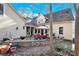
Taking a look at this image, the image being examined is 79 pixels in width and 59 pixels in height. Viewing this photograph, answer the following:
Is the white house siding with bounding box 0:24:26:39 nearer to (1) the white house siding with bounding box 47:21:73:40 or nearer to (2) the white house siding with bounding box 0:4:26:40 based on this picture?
(2) the white house siding with bounding box 0:4:26:40

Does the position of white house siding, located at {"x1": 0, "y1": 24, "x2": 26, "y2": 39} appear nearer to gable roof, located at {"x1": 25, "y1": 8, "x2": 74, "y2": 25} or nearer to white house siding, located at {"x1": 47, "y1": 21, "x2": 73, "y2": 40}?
gable roof, located at {"x1": 25, "y1": 8, "x2": 74, "y2": 25}

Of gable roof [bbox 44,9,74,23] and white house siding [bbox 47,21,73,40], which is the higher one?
gable roof [bbox 44,9,74,23]

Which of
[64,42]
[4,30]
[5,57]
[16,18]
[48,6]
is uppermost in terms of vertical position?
[48,6]

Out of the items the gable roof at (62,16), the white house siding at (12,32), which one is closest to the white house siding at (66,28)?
the gable roof at (62,16)

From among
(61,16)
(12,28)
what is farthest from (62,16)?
(12,28)

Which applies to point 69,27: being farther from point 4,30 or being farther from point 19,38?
point 4,30

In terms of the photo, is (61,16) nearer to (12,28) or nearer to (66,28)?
(66,28)

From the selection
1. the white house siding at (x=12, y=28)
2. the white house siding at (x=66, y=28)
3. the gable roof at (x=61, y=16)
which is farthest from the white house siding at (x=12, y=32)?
the white house siding at (x=66, y=28)

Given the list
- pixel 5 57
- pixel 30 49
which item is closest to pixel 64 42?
pixel 30 49

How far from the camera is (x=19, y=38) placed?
4.47ft

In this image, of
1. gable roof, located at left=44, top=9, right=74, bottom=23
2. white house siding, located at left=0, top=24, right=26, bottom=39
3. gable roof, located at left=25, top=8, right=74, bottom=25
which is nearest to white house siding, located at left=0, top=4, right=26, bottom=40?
white house siding, located at left=0, top=24, right=26, bottom=39

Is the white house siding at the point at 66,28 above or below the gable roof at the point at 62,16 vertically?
below

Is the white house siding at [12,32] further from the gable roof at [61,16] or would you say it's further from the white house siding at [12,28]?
the gable roof at [61,16]

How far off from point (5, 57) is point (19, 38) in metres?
0.25
